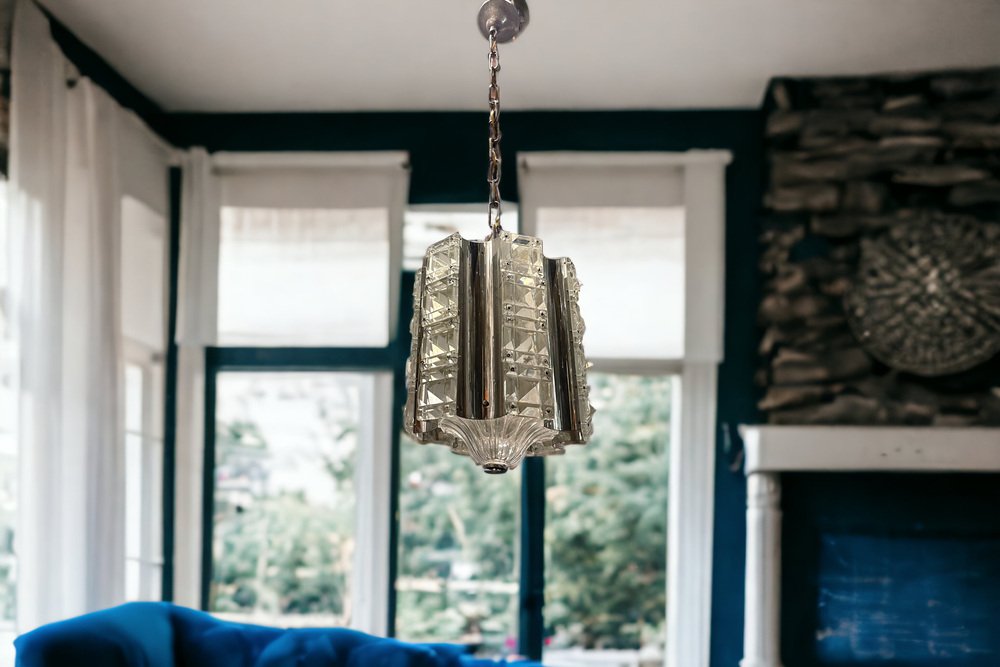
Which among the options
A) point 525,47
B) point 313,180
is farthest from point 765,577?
point 313,180

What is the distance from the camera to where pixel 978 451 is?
364cm

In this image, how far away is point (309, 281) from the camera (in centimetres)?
428

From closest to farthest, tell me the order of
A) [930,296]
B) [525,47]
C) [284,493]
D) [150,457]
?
[525,47] < [930,296] < [150,457] < [284,493]

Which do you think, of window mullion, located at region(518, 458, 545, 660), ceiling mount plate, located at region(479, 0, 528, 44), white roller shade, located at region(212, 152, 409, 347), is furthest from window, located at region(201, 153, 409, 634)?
ceiling mount plate, located at region(479, 0, 528, 44)

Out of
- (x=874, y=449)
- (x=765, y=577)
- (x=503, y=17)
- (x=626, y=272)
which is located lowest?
(x=765, y=577)

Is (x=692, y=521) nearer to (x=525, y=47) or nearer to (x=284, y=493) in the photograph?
(x=284, y=493)

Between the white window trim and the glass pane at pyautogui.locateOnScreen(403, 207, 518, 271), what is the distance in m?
0.24

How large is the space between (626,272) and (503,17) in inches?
87.6

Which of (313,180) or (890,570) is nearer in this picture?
(890,570)

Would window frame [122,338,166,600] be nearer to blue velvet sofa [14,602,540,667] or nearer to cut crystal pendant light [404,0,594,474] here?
blue velvet sofa [14,602,540,667]

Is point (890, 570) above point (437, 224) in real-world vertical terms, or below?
below

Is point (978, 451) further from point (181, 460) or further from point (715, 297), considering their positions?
point (181, 460)

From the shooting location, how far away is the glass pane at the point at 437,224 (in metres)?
4.36

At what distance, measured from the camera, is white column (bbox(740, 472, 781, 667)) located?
12.3 feet
